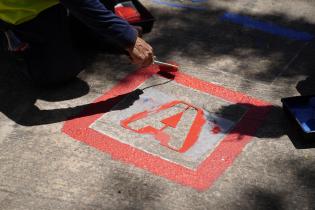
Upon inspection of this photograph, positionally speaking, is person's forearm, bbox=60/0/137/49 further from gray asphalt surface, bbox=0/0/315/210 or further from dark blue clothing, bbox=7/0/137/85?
gray asphalt surface, bbox=0/0/315/210

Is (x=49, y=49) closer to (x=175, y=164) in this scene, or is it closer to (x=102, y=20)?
(x=102, y=20)

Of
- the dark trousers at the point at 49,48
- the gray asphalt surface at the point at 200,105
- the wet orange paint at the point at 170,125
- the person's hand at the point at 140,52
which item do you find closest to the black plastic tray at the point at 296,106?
the gray asphalt surface at the point at 200,105

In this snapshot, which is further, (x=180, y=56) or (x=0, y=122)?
(x=180, y=56)

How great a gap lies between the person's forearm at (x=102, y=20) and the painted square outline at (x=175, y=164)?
0.49m

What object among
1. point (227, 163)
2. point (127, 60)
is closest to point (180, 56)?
point (127, 60)

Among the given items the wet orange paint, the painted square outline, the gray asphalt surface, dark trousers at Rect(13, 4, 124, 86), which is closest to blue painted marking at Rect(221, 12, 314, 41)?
the gray asphalt surface

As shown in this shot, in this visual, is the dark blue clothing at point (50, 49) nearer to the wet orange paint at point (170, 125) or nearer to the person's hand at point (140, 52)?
the person's hand at point (140, 52)

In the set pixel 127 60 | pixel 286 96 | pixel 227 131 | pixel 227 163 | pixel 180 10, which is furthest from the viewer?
pixel 180 10

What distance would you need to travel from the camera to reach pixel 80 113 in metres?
3.16

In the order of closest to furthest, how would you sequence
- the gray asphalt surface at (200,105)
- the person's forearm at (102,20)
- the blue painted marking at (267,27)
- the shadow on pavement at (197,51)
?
the gray asphalt surface at (200,105) < the person's forearm at (102,20) < the shadow on pavement at (197,51) < the blue painted marking at (267,27)

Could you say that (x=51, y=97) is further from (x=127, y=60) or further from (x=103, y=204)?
(x=103, y=204)

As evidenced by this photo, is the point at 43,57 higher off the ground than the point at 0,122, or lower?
higher

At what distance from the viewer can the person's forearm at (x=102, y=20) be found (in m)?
2.87

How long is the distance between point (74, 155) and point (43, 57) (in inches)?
31.9
